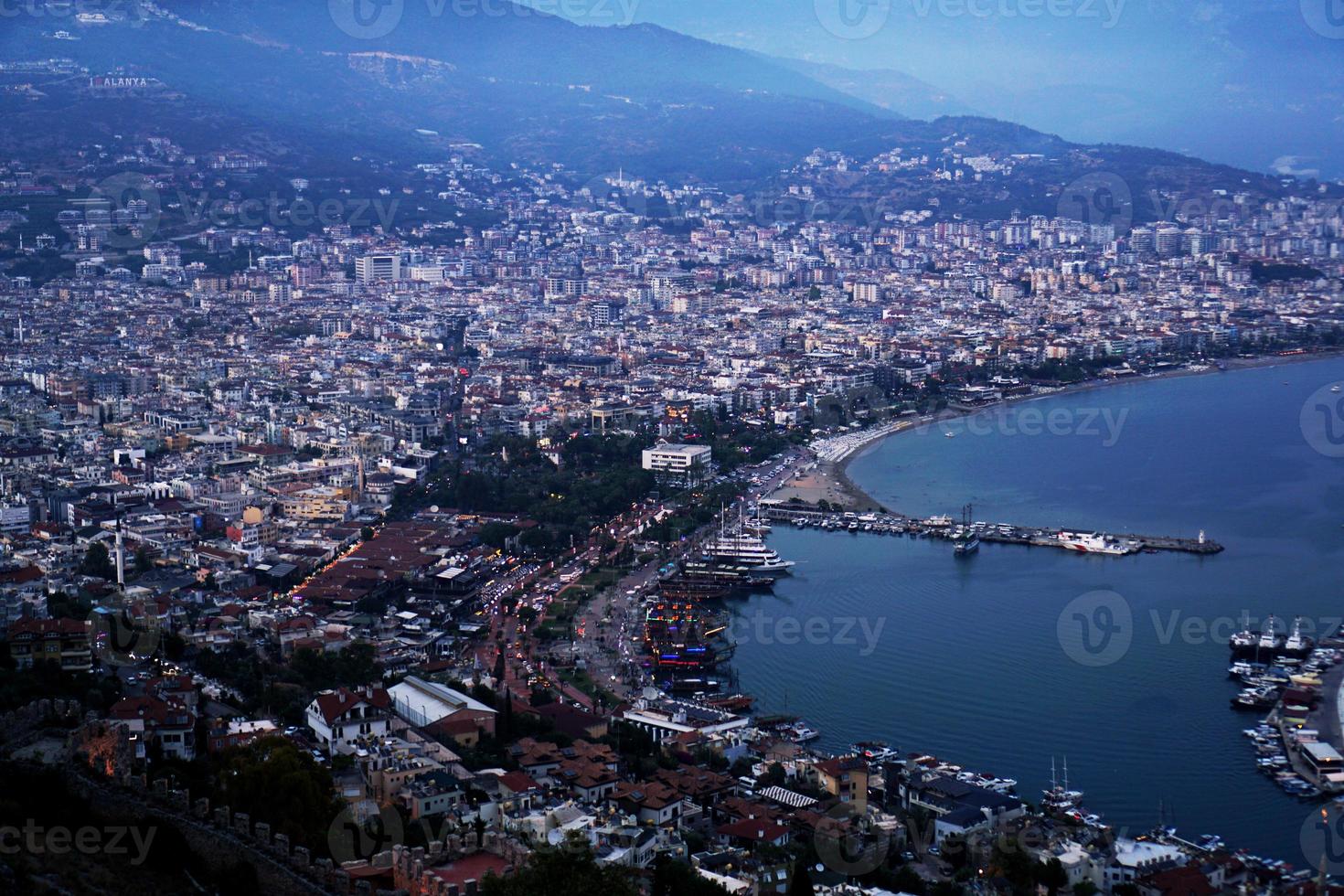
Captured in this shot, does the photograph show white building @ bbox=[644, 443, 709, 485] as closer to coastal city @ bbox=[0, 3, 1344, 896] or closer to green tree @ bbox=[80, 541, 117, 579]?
coastal city @ bbox=[0, 3, 1344, 896]

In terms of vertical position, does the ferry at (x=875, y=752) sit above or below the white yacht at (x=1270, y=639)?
below

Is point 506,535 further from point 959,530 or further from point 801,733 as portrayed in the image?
point 801,733

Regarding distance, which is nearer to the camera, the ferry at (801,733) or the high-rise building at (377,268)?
the ferry at (801,733)

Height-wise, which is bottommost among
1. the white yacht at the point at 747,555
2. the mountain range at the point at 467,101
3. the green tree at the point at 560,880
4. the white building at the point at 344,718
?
the white yacht at the point at 747,555

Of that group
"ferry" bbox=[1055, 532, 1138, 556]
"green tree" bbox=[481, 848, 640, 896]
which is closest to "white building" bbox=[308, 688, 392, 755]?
"green tree" bbox=[481, 848, 640, 896]

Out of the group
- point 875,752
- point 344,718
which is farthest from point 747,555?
point 344,718

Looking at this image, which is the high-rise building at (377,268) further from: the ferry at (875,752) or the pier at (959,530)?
the ferry at (875,752)

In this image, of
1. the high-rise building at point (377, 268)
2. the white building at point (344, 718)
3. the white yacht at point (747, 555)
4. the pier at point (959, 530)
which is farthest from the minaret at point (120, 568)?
the high-rise building at point (377, 268)
